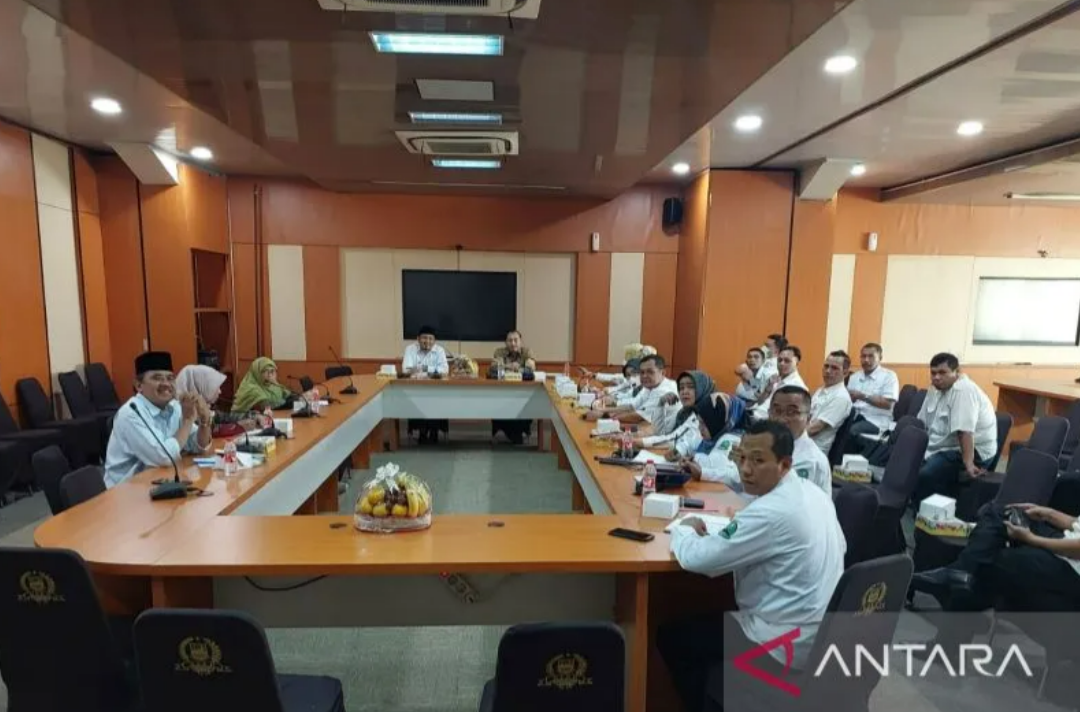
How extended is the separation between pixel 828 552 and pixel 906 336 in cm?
701

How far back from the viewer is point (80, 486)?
2402mm

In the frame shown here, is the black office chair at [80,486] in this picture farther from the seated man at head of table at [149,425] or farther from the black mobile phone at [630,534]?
the black mobile phone at [630,534]

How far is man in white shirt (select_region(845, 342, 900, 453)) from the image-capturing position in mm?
5203

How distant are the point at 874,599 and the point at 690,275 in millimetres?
5688

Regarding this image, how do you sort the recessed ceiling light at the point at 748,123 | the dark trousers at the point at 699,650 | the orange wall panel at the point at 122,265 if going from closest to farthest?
the dark trousers at the point at 699,650
the recessed ceiling light at the point at 748,123
the orange wall panel at the point at 122,265

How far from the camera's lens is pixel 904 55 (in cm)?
304

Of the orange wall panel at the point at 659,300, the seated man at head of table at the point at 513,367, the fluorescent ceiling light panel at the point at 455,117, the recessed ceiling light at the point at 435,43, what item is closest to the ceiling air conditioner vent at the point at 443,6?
the recessed ceiling light at the point at 435,43

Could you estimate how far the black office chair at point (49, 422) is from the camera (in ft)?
15.4

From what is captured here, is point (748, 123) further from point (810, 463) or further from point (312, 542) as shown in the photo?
point (312, 542)

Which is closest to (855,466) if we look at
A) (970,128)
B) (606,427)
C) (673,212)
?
(606,427)

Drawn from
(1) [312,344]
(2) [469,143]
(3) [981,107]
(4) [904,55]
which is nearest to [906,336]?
(3) [981,107]

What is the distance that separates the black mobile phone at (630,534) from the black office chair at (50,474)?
225 centimetres

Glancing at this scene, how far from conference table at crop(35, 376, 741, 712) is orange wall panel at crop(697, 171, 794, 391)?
413cm

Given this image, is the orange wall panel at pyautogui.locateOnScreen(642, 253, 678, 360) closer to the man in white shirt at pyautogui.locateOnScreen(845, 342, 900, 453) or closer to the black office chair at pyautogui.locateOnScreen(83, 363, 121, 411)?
the man in white shirt at pyautogui.locateOnScreen(845, 342, 900, 453)
